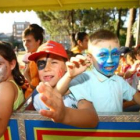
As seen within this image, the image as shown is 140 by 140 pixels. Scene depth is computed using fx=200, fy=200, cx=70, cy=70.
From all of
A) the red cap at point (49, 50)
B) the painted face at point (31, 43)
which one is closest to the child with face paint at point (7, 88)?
the red cap at point (49, 50)

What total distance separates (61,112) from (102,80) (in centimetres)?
56

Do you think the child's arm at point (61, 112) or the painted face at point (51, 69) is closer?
the child's arm at point (61, 112)

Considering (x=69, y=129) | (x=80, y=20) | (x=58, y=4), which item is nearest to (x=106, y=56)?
(x=69, y=129)

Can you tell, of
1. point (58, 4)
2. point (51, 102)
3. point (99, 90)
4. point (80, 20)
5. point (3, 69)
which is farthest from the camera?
point (80, 20)

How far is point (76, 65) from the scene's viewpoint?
1.14m

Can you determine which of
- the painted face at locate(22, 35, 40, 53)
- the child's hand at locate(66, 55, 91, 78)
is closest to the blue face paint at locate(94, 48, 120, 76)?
the child's hand at locate(66, 55, 91, 78)

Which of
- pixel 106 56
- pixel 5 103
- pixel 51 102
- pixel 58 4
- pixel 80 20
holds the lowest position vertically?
pixel 5 103

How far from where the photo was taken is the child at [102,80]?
1.25 meters

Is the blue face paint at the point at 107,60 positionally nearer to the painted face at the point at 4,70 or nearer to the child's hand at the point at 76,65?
the child's hand at the point at 76,65

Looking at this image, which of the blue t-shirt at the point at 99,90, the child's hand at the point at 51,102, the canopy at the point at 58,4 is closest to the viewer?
the child's hand at the point at 51,102

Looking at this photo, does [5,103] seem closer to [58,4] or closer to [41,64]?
[41,64]

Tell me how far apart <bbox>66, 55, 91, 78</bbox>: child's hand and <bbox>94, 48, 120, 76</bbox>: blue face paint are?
5.6 inches

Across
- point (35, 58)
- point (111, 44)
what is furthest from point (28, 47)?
point (111, 44)

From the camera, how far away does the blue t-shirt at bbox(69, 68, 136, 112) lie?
1.23m
